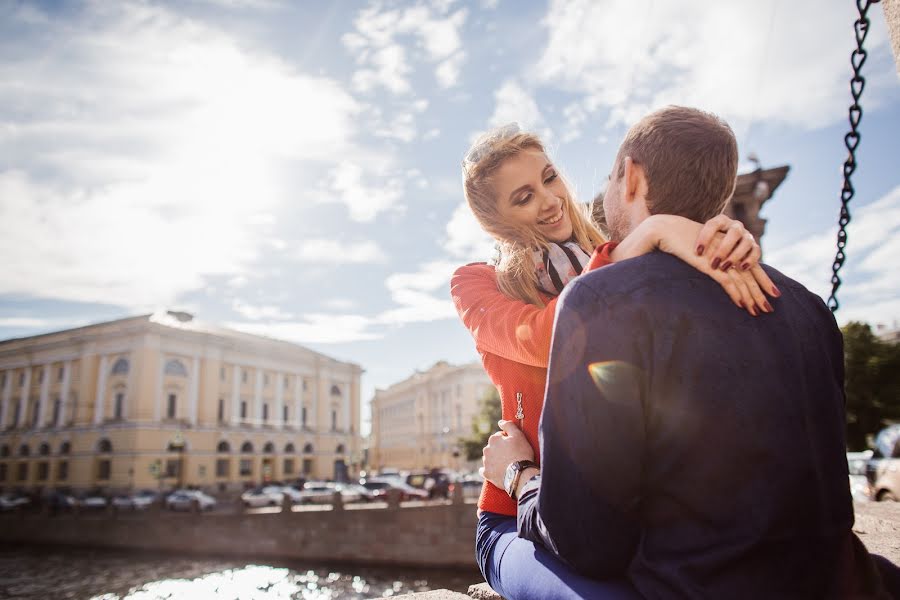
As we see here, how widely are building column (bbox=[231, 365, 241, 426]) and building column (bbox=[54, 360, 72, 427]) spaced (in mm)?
12844

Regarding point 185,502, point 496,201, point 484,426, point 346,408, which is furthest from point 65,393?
point 496,201

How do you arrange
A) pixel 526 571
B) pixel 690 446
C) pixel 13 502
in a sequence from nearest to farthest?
pixel 690 446
pixel 526 571
pixel 13 502

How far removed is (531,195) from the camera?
212 cm

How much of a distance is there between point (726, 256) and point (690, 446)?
40 centimetres

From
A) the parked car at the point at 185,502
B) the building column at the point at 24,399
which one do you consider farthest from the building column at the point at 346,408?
the parked car at the point at 185,502

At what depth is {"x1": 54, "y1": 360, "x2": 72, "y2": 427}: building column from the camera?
166 feet

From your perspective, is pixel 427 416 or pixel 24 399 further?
pixel 427 416

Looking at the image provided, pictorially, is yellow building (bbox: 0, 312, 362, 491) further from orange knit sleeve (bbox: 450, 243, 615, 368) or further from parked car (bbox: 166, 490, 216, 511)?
orange knit sleeve (bbox: 450, 243, 615, 368)

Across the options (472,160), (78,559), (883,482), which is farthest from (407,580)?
(472,160)

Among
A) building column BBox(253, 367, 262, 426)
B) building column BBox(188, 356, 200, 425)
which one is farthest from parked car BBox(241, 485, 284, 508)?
building column BBox(253, 367, 262, 426)

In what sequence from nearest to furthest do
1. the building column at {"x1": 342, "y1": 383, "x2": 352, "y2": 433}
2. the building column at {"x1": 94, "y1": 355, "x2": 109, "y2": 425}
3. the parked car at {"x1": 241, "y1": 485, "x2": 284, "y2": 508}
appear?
the parked car at {"x1": 241, "y1": 485, "x2": 284, "y2": 508}, the building column at {"x1": 94, "y1": 355, "x2": 109, "y2": 425}, the building column at {"x1": 342, "y1": 383, "x2": 352, "y2": 433}

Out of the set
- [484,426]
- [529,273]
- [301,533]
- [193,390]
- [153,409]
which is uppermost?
[193,390]

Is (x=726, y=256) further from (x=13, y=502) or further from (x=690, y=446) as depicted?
(x=13, y=502)

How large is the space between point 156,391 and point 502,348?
52.3 metres
